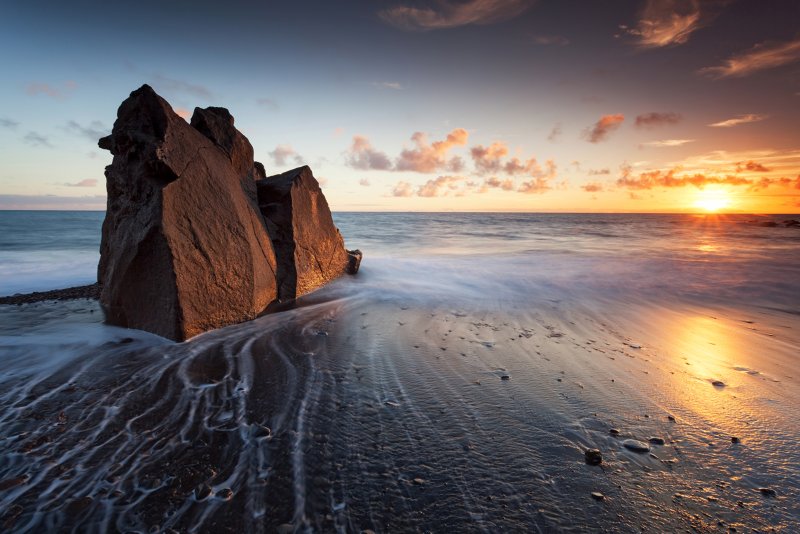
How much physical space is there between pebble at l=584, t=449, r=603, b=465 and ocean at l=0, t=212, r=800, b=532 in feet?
0.13

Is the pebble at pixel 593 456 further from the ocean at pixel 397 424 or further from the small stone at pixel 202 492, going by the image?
the small stone at pixel 202 492

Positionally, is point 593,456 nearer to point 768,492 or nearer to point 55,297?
point 768,492

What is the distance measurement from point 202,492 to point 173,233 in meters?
3.27

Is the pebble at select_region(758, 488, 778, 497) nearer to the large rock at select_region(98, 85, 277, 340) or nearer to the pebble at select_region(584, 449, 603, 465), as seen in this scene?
the pebble at select_region(584, 449, 603, 465)

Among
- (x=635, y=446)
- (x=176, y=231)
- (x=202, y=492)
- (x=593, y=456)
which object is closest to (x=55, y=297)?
(x=176, y=231)

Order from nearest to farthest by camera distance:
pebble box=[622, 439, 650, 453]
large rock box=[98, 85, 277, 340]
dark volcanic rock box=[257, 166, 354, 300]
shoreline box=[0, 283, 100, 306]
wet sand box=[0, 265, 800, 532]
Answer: wet sand box=[0, 265, 800, 532]
pebble box=[622, 439, 650, 453]
large rock box=[98, 85, 277, 340]
shoreline box=[0, 283, 100, 306]
dark volcanic rock box=[257, 166, 354, 300]

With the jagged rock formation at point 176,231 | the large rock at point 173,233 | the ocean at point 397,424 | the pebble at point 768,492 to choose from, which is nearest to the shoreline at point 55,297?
the ocean at point 397,424

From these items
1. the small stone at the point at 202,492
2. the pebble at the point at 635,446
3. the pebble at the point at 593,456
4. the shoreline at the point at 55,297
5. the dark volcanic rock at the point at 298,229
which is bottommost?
the pebble at the point at 635,446

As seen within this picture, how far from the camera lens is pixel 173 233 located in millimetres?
4383

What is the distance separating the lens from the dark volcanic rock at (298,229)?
661 cm

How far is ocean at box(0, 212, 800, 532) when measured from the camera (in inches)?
77.0

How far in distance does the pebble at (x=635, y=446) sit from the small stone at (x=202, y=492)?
8.55 feet

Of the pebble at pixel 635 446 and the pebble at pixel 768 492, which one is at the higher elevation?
the pebble at pixel 635 446

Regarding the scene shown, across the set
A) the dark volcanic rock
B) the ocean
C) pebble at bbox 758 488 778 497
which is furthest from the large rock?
pebble at bbox 758 488 778 497
